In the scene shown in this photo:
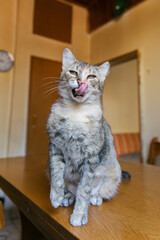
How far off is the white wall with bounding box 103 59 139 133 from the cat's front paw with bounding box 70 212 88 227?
113 inches

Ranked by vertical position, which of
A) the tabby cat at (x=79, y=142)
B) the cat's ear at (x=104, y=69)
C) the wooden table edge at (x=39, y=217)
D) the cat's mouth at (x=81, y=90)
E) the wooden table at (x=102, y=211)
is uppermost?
the cat's ear at (x=104, y=69)

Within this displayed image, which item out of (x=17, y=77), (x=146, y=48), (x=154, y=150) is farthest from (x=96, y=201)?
(x=17, y=77)

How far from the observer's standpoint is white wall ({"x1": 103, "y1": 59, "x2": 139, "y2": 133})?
3.42 m

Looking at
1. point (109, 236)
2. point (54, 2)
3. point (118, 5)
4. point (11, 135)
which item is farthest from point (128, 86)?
point (109, 236)

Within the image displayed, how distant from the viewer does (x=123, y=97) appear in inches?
141

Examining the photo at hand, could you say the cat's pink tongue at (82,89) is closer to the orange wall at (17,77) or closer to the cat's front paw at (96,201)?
the cat's front paw at (96,201)

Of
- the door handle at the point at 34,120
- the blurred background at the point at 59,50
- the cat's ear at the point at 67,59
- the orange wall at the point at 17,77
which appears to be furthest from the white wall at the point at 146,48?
the cat's ear at the point at 67,59

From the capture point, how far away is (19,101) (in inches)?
98.7

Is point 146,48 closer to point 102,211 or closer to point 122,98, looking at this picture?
point 122,98

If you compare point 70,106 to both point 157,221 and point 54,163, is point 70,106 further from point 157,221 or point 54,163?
point 157,221

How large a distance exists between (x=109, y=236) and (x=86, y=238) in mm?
63

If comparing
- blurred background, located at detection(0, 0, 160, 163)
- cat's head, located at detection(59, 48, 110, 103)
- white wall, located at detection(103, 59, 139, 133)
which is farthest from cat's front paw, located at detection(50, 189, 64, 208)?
white wall, located at detection(103, 59, 139, 133)

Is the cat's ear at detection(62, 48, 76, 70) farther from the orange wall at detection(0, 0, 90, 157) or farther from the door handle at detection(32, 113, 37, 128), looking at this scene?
the door handle at detection(32, 113, 37, 128)

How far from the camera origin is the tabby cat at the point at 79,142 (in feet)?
1.89
